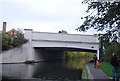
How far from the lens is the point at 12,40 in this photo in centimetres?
3247

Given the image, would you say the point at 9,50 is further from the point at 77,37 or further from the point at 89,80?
the point at 89,80

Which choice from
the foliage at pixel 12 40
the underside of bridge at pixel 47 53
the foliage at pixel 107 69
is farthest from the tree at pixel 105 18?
the underside of bridge at pixel 47 53

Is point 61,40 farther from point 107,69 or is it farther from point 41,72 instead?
point 107,69

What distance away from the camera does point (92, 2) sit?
11.5 m

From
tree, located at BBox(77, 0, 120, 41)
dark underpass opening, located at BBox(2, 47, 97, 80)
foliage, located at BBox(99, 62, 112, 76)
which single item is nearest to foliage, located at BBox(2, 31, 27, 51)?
dark underpass opening, located at BBox(2, 47, 97, 80)

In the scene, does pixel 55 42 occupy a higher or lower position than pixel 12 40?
lower

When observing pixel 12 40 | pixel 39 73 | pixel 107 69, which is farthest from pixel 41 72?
pixel 12 40

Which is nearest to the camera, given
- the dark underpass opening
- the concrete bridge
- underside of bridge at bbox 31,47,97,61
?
the dark underpass opening

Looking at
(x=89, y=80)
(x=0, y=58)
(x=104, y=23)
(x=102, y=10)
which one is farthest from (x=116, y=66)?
(x=0, y=58)

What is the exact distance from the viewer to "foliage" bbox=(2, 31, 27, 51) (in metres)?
31.4

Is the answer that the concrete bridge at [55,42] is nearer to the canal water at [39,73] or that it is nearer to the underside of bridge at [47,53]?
the underside of bridge at [47,53]

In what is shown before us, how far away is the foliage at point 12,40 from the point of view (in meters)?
31.4

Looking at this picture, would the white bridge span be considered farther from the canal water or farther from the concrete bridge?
the canal water

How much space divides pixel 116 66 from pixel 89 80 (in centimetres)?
178
